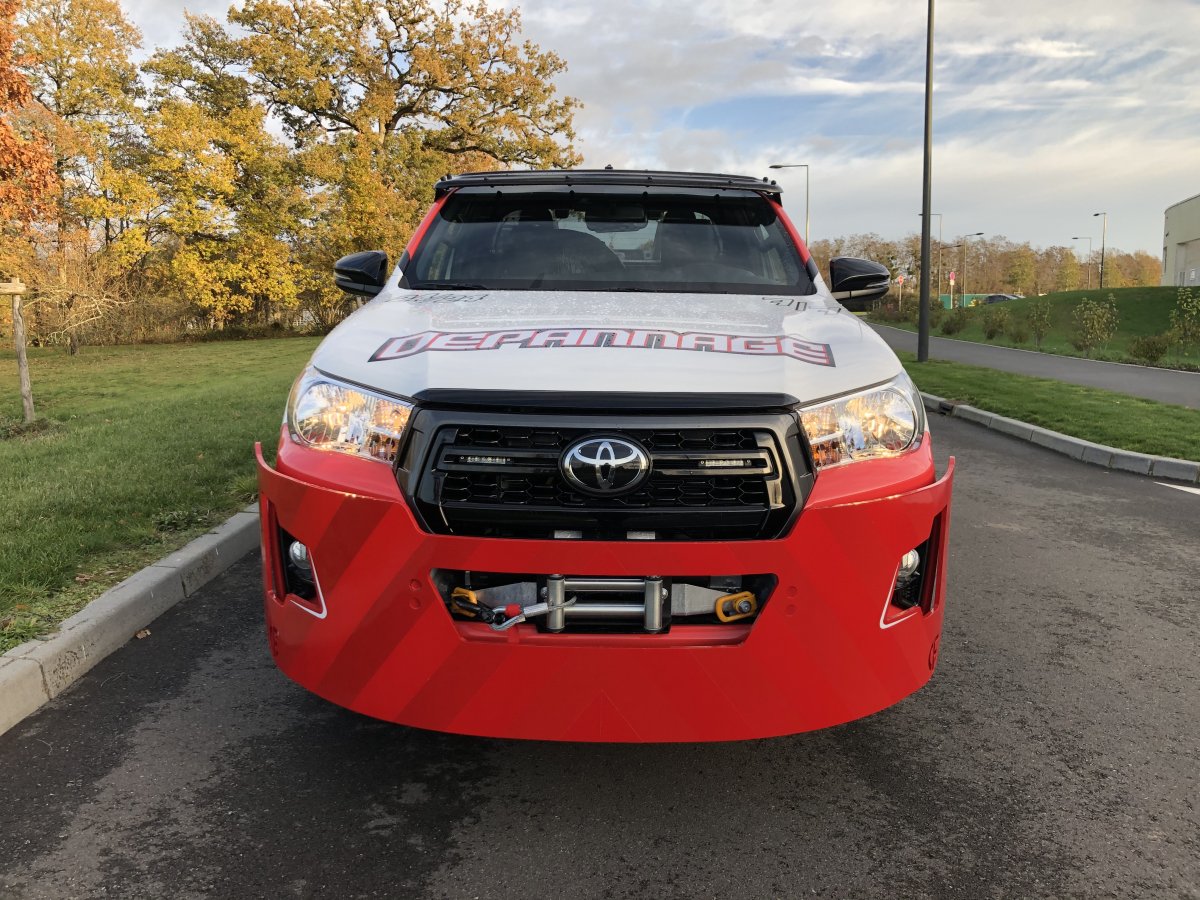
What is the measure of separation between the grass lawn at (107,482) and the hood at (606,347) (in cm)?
201

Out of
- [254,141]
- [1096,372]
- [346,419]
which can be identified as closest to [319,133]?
[254,141]

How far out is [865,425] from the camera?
2.45 m

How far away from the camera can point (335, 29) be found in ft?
104

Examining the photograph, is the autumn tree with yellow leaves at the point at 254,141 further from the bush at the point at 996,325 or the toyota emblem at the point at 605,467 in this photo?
the toyota emblem at the point at 605,467

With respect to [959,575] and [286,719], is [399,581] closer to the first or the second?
[286,719]

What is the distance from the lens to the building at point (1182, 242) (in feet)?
212

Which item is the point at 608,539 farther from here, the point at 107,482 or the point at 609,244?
the point at 107,482

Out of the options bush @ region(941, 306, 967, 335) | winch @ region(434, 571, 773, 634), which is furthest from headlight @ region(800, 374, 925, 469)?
bush @ region(941, 306, 967, 335)

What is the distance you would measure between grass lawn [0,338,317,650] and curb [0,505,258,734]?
10 centimetres

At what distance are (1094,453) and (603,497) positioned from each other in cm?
782

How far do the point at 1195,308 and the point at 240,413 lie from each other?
23822 millimetres

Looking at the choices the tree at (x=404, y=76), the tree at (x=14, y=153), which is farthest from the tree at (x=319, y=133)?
the tree at (x=14, y=153)

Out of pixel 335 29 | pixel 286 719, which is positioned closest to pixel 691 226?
pixel 286 719

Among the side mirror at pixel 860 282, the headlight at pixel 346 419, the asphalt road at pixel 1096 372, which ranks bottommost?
the asphalt road at pixel 1096 372
